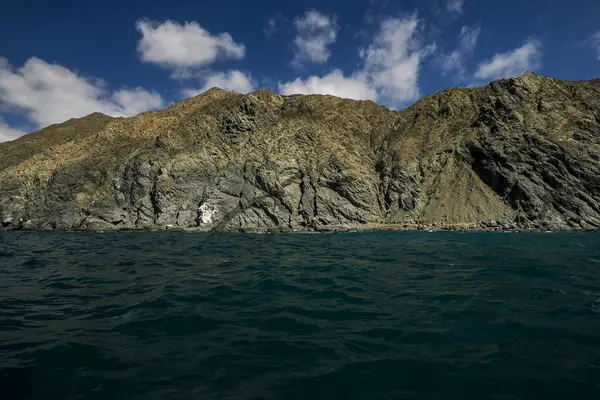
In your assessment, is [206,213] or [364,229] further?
[206,213]

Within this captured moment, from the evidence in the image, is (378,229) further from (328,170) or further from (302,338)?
(302,338)

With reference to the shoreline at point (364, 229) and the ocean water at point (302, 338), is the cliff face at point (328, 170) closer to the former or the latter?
the shoreline at point (364, 229)

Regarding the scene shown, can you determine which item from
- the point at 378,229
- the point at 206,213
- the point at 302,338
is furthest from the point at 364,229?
the point at 302,338

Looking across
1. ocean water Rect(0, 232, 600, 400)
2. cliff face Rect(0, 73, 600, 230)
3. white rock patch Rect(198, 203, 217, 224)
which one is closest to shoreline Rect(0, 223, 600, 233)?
cliff face Rect(0, 73, 600, 230)

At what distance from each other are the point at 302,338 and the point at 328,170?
7477 cm

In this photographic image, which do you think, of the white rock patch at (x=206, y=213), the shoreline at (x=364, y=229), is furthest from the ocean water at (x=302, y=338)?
the white rock patch at (x=206, y=213)

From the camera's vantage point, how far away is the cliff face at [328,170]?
7256 centimetres

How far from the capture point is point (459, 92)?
100312 millimetres

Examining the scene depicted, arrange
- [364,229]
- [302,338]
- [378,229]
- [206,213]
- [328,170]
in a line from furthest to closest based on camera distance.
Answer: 1. [328,170]
2. [206,213]
3. [364,229]
4. [378,229]
5. [302,338]

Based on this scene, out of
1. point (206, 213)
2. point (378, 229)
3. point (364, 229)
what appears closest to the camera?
point (378, 229)

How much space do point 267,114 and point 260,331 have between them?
94508 millimetres

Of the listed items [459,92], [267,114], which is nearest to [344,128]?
[267,114]

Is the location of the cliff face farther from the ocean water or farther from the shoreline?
the ocean water

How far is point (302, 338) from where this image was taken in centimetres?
718
